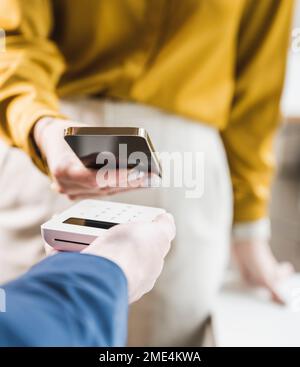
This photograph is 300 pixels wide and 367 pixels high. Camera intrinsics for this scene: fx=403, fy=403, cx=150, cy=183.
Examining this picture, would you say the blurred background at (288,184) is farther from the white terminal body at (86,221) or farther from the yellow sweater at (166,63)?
the white terminal body at (86,221)

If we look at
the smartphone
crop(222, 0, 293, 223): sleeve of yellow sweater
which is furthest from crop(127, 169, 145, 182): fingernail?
crop(222, 0, 293, 223): sleeve of yellow sweater

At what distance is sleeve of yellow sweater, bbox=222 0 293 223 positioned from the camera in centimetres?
38

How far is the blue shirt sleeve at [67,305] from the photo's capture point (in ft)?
0.60

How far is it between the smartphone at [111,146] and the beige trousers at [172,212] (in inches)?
1.7

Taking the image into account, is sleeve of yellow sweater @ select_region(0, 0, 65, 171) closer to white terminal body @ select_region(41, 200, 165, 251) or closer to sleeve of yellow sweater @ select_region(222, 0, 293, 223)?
white terminal body @ select_region(41, 200, 165, 251)

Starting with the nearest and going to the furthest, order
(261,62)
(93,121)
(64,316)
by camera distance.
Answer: (64,316) → (93,121) → (261,62)

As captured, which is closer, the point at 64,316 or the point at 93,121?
the point at 64,316

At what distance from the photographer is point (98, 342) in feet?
0.66

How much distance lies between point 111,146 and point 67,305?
95 mm

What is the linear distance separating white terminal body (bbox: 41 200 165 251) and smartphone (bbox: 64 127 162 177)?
3 centimetres

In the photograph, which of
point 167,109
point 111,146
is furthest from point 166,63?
point 111,146

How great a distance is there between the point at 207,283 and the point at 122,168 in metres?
0.22

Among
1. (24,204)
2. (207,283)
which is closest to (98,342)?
(24,204)
